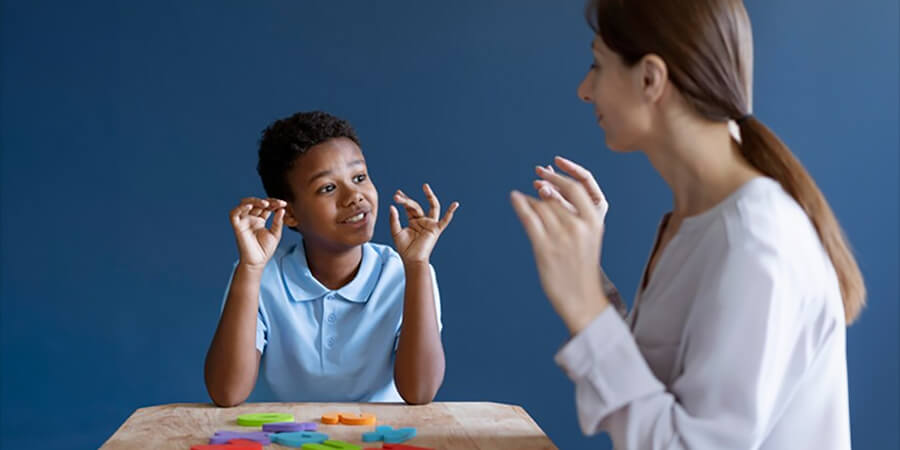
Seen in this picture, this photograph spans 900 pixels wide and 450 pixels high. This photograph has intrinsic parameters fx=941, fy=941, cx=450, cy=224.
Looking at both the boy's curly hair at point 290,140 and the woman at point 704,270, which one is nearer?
the woman at point 704,270

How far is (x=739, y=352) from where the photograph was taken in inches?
36.2

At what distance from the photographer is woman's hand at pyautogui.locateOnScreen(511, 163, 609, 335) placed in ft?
3.18

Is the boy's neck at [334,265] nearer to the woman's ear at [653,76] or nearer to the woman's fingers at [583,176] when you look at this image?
the woman's fingers at [583,176]

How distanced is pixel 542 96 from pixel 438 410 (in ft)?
5.62

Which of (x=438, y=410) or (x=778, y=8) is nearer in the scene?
(x=438, y=410)

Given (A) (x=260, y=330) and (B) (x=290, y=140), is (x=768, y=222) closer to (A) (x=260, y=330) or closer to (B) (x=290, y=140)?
(A) (x=260, y=330)

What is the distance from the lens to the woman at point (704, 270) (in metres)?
0.93

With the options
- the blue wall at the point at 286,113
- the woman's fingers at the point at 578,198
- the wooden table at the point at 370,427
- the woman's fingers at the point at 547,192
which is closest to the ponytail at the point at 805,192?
the woman's fingers at the point at 578,198

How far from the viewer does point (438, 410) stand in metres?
1.62

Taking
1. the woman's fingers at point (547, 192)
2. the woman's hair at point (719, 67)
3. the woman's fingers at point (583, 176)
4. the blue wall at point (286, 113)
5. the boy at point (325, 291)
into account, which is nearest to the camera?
the woman's hair at point (719, 67)

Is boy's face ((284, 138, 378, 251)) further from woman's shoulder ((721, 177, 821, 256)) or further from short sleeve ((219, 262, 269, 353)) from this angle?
woman's shoulder ((721, 177, 821, 256))

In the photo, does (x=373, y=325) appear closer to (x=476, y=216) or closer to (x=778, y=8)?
(x=476, y=216)

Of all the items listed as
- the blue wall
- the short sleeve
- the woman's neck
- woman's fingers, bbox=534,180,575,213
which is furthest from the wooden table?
the blue wall

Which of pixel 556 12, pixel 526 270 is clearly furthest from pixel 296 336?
pixel 556 12
